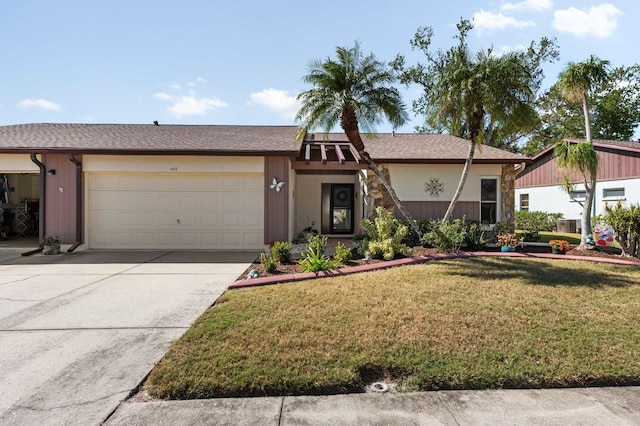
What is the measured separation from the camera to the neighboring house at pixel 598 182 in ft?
50.9

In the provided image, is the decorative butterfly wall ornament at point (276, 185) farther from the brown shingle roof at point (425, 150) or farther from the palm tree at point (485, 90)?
the palm tree at point (485, 90)

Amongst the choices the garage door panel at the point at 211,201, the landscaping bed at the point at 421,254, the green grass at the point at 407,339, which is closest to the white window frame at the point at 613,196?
the landscaping bed at the point at 421,254

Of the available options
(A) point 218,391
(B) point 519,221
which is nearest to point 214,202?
(A) point 218,391

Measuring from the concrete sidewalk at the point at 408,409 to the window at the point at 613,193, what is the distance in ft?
58.3

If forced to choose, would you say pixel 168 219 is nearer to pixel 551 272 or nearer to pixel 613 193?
pixel 551 272

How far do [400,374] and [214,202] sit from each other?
8924mm

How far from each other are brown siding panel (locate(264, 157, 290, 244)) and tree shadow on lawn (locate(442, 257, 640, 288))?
17.1 ft

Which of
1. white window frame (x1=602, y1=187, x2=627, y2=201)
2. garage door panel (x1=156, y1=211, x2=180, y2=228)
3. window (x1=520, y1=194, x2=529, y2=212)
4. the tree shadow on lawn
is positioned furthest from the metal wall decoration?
window (x1=520, y1=194, x2=529, y2=212)

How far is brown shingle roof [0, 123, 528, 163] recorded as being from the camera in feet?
33.2

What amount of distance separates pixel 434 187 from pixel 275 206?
5.61 m

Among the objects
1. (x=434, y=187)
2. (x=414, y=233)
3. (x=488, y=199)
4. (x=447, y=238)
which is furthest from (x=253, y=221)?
(x=488, y=199)

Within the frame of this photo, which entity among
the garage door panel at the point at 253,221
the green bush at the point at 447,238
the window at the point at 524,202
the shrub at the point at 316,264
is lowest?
the shrub at the point at 316,264

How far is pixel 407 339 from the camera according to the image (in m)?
3.76

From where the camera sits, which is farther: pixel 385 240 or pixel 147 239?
pixel 147 239
